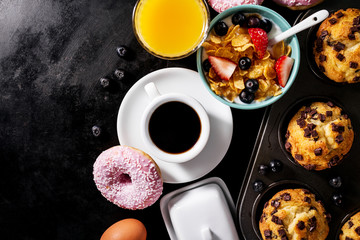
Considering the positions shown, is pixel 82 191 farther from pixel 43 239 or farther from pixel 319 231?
pixel 319 231

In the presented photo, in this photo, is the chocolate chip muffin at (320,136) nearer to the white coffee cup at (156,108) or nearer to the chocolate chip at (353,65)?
the chocolate chip at (353,65)

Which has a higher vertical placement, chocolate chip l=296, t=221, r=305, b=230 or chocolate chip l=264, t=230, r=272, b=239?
chocolate chip l=296, t=221, r=305, b=230

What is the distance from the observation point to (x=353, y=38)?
175 cm

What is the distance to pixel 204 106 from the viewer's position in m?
1.91

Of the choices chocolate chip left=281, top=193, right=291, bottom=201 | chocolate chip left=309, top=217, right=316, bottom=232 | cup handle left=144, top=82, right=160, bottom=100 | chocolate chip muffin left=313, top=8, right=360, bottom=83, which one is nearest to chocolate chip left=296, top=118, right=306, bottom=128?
chocolate chip muffin left=313, top=8, right=360, bottom=83

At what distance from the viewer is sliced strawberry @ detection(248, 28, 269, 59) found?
1699 mm

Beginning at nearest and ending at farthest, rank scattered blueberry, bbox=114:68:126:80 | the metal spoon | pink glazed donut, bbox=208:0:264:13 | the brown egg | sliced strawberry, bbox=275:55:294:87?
the metal spoon, sliced strawberry, bbox=275:55:294:87, pink glazed donut, bbox=208:0:264:13, the brown egg, scattered blueberry, bbox=114:68:126:80

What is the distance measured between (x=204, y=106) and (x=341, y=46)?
0.73 meters

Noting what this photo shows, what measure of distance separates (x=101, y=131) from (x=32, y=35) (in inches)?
27.5

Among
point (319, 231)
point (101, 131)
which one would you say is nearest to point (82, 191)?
point (101, 131)

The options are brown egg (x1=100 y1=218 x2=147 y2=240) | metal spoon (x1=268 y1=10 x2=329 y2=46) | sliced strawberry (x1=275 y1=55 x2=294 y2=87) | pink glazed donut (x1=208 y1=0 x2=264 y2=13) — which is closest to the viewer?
metal spoon (x1=268 y1=10 x2=329 y2=46)

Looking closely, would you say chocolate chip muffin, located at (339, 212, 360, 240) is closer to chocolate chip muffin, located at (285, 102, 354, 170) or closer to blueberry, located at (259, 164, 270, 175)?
chocolate chip muffin, located at (285, 102, 354, 170)

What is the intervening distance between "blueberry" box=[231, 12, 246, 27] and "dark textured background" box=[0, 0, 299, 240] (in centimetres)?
38

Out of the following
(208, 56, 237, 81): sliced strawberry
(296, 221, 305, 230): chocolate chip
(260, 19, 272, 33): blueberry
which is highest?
(260, 19, 272, 33): blueberry
